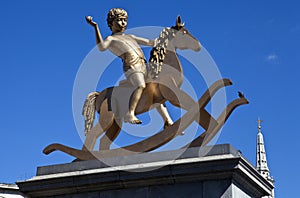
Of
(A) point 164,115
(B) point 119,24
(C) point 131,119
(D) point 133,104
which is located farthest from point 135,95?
(B) point 119,24

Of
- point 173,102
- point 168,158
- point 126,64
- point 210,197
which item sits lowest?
point 210,197

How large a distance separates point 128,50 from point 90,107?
1384 millimetres

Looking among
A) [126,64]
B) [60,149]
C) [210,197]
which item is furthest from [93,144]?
[210,197]

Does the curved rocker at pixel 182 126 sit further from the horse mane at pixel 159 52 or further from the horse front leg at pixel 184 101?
the horse mane at pixel 159 52

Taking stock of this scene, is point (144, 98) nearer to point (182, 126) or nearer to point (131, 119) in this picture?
point (131, 119)

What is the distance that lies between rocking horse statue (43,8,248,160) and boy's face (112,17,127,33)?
3 centimetres

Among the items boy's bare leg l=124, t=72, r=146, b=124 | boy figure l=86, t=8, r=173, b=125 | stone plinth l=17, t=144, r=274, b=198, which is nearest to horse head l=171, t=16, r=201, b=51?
boy figure l=86, t=8, r=173, b=125

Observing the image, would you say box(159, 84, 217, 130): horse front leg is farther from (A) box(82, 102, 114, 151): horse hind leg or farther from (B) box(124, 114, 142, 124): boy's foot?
(A) box(82, 102, 114, 151): horse hind leg

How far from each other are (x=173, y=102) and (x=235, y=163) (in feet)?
7.17

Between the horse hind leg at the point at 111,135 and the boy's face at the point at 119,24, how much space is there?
1.97m

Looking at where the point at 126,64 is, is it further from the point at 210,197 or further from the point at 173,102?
the point at 210,197

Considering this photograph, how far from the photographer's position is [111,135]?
480 inches

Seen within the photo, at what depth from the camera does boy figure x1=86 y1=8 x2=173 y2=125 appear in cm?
1188

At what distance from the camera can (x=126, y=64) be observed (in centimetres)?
1227
